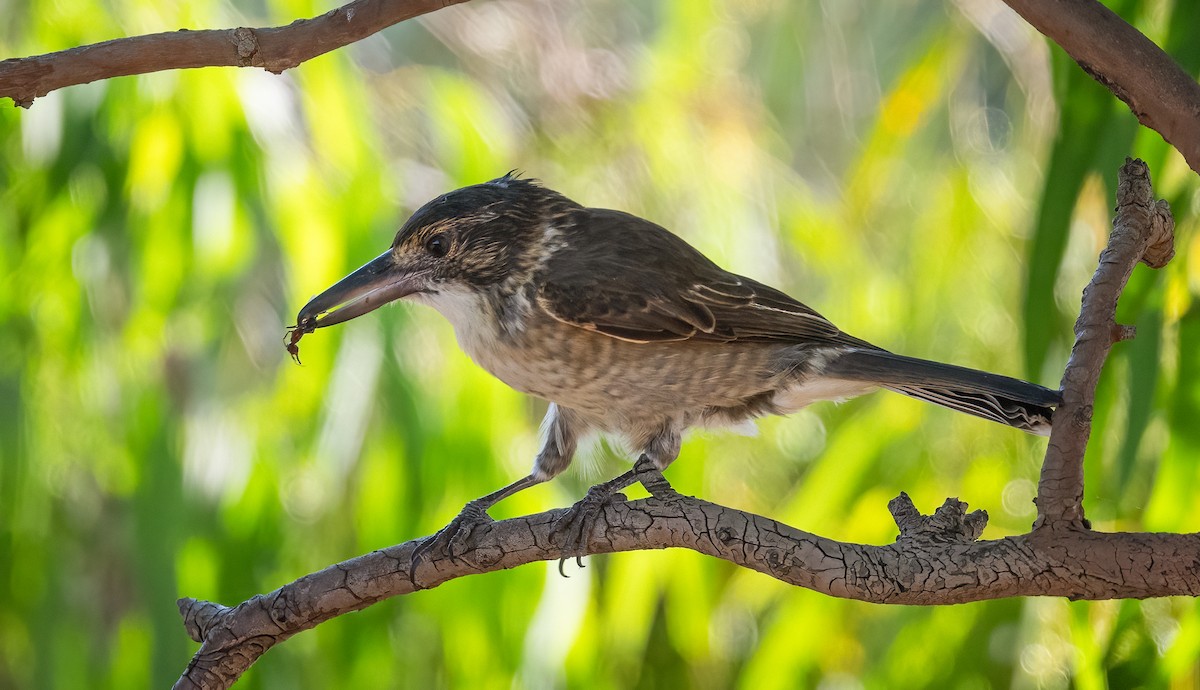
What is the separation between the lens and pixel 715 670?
4.29 metres

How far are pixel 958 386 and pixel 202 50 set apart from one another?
44.9 inches

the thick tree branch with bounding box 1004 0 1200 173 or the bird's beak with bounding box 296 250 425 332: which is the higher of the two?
the bird's beak with bounding box 296 250 425 332

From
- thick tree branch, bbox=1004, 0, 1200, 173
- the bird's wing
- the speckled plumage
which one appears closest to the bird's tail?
the speckled plumage

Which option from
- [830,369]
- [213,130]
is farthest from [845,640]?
[213,130]

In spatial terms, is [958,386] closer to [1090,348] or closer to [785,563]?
[1090,348]

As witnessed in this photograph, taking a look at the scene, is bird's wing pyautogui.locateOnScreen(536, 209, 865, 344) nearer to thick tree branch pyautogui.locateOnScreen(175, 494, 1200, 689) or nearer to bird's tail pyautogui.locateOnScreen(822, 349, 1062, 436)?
bird's tail pyautogui.locateOnScreen(822, 349, 1062, 436)

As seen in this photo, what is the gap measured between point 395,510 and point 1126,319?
194 centimetres

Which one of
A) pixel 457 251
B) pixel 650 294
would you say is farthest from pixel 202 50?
pixel 650 294

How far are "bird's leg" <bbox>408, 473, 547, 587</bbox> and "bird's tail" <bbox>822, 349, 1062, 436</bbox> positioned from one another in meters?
0.59

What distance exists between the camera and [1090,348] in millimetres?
1406

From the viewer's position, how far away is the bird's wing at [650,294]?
206 cm

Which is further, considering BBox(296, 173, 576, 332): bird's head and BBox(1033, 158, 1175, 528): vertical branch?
BBox(296, 173, 576, 332): bird's head

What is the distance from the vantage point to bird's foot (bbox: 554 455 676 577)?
60.9 inches

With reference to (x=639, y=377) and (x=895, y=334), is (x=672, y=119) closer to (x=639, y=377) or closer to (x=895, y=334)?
(x=895, y=334)
